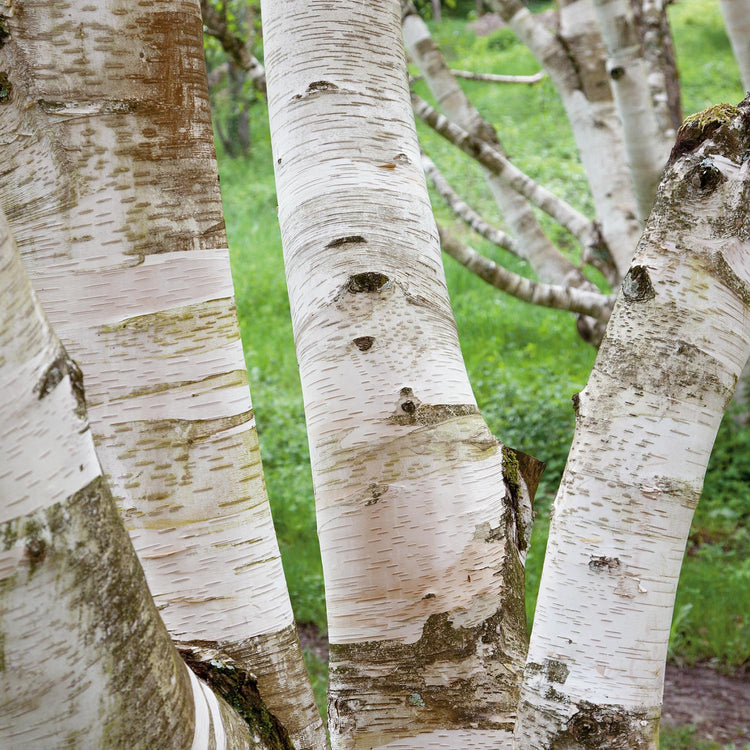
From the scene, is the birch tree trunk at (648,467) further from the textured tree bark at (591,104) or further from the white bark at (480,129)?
the white bark at (480,129)

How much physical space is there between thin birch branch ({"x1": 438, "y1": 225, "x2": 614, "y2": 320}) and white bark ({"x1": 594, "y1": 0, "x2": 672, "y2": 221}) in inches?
27.6

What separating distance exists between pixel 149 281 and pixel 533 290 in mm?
3467

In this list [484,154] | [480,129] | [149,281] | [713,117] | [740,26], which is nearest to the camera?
[149,281]

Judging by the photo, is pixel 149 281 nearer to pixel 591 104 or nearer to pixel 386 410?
pixel 386 410

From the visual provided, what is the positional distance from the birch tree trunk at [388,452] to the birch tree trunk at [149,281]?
14 cm

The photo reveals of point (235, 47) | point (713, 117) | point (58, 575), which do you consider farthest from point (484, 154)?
point (58, 575)

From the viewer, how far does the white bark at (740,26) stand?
402 centimetres

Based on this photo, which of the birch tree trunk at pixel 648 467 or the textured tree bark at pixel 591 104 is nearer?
the birch tree trunk at pixel 648 467

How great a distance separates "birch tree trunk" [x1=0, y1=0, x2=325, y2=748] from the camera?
1.03m

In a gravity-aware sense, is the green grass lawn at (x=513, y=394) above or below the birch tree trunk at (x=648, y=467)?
above

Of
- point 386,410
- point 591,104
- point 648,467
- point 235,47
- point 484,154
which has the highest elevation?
point 235,47

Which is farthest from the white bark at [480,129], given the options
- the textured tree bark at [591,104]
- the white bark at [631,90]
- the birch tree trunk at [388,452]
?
the birch tree trunk at [388,452]

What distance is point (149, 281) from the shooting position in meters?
1.06

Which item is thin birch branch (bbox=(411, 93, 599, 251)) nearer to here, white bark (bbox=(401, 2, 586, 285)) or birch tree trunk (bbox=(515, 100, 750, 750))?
white bark (bbox=(401, 2, 586, 285))
